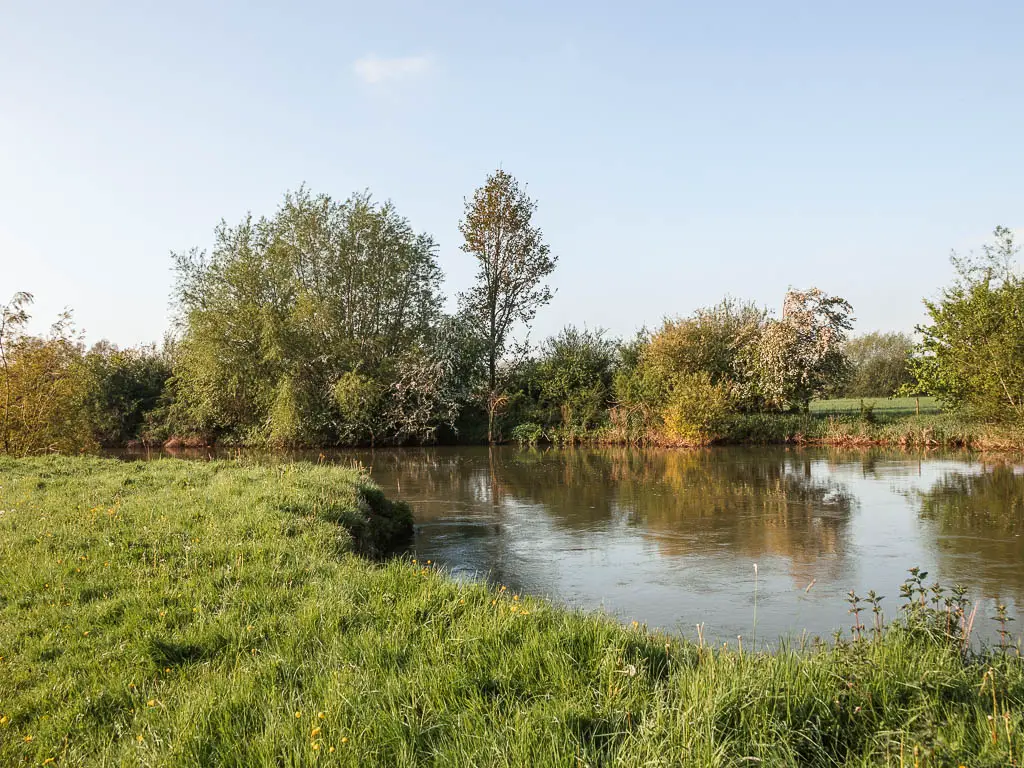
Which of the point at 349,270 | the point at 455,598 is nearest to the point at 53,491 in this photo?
the point at 455,598

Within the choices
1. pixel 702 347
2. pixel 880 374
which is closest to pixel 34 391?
pixel 702 347

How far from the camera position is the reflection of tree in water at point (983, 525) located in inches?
388

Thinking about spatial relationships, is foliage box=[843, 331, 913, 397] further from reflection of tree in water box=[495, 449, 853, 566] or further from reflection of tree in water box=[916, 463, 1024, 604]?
reflection of tree in water box=[916, 463, 1024, 604]

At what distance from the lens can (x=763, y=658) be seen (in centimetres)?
477

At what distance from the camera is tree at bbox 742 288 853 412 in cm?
3444

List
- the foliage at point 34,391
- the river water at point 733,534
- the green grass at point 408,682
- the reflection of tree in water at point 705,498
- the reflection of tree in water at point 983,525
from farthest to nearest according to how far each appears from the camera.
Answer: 1. the foliage at point 34,391
2. the reflection of tree in water at point 705,498
3. the reflection of tree in water at point 983,525
4. the river water at point 733,534
5. the green grass at point 408,682

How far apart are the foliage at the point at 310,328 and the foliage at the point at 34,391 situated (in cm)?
1152

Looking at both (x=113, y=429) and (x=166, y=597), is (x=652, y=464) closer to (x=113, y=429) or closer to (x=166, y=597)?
(x=166, y=597)

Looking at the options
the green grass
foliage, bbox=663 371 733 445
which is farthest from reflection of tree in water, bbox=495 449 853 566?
the green grass

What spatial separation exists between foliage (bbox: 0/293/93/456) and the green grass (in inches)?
620

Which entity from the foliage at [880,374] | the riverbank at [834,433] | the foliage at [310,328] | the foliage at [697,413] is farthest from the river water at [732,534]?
the foliage at [880,374]

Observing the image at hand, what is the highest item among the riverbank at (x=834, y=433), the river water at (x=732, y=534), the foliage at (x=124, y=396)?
the foliage at (x=124, y=396)

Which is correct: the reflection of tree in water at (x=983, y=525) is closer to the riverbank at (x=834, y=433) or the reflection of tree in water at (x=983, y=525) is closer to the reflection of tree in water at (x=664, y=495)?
the reflection of tree in water at (x=664, y=495)

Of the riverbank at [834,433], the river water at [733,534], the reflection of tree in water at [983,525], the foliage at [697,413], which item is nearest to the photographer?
the river water at [733,534]
